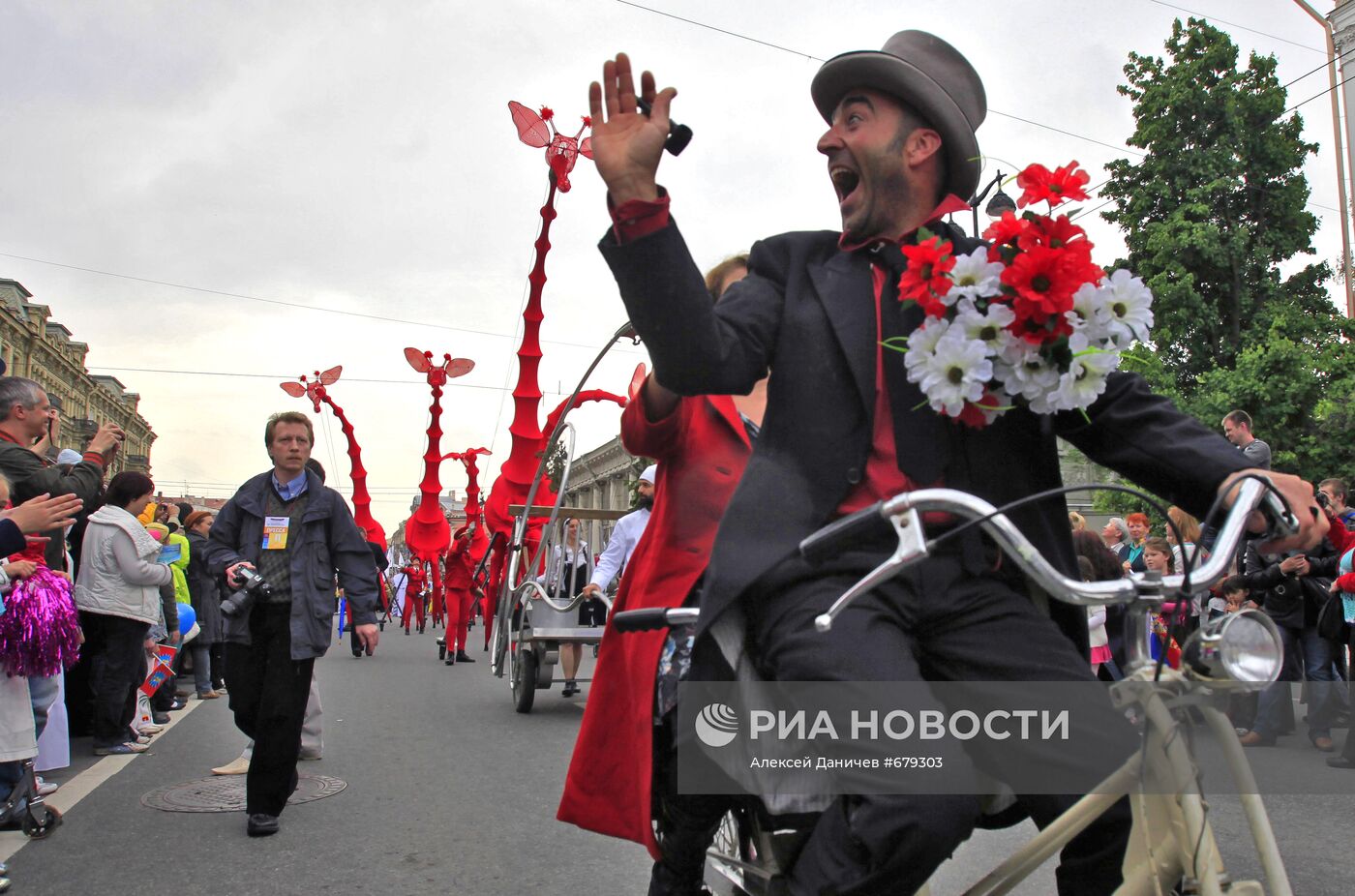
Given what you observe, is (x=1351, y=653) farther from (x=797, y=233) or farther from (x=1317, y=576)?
(x=797, y=233)

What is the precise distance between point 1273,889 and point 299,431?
5464 mm

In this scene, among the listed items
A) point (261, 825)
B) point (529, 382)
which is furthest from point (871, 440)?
point (529, 382)

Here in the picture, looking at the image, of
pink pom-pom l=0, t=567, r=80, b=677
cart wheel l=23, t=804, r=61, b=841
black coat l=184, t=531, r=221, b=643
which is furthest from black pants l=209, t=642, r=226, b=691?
cart wheel l=23, t=804, r=61, b=841

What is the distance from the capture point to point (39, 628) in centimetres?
535

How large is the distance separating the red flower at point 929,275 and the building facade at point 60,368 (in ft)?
162

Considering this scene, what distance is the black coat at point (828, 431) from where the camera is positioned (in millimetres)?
2055

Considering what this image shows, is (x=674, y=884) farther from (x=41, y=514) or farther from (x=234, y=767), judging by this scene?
(x=234, y=767)

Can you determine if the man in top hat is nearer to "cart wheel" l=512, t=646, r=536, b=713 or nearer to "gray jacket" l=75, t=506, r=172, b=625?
"gray jacket" l=75, t=506, r=172, b=625

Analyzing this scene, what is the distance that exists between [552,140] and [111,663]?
674cm

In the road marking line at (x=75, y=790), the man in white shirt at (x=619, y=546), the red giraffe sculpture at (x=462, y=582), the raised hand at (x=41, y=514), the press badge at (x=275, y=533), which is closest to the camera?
the raised hand at (x=41, y=514)

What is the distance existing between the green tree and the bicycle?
27.9 m

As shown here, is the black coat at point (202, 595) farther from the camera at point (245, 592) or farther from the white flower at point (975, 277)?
the white flower at point (975, 277)

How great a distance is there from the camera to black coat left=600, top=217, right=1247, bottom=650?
2.05 metres

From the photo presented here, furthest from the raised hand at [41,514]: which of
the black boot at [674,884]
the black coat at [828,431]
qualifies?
the black coat at [828,431]
